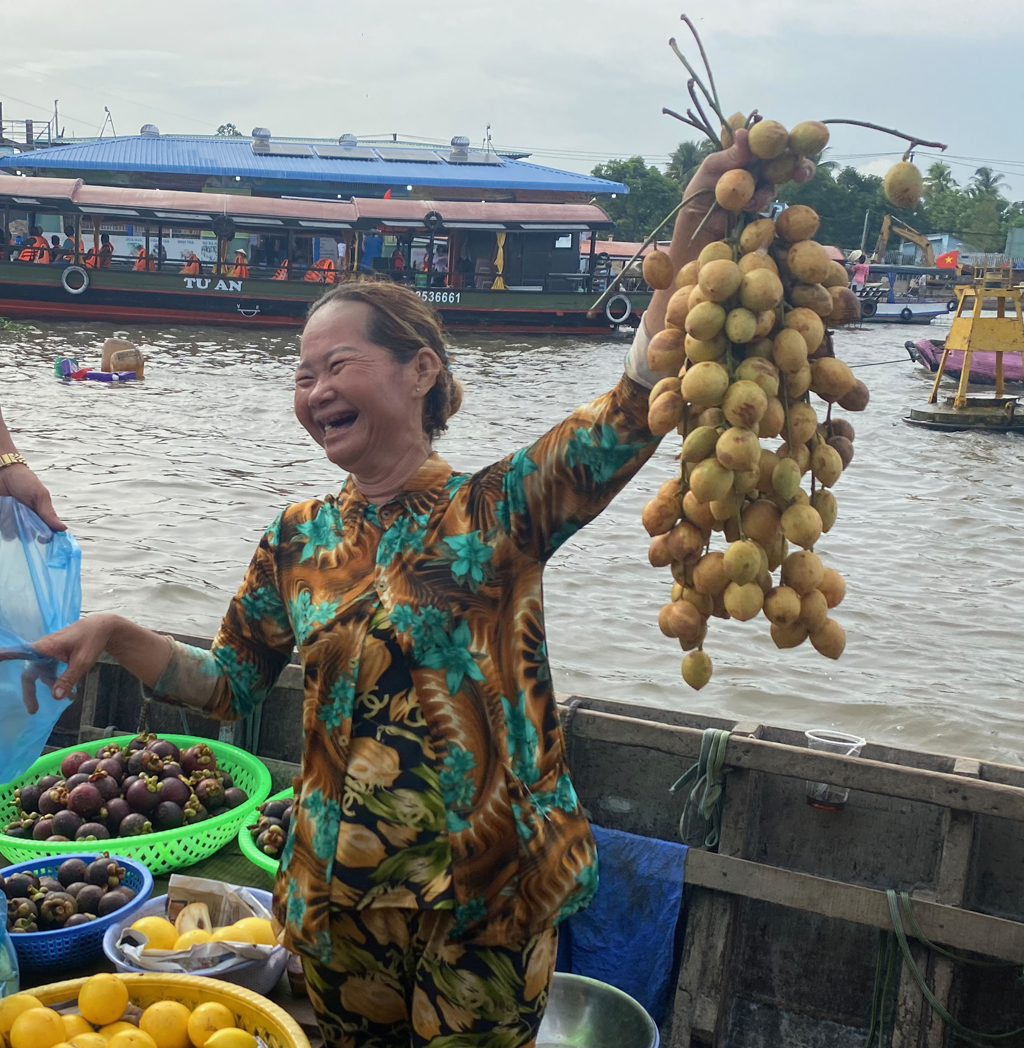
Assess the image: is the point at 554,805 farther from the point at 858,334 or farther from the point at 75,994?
the point at 858,334

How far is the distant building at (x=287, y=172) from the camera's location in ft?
102

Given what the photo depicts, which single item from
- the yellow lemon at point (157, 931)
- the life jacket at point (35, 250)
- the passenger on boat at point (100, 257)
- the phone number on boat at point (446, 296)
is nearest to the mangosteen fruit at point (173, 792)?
the yellow lemon at point (157, 931)

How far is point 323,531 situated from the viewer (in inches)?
66.7

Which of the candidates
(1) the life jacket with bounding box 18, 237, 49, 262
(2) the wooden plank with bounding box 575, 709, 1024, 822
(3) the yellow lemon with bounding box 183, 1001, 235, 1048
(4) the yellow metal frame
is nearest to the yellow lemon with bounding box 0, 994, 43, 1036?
(3) the yellow lemon with bounding box 183, 1001, 235, 1048

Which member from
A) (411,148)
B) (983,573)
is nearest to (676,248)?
(983,573)

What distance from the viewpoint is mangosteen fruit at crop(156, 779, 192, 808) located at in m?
3.00

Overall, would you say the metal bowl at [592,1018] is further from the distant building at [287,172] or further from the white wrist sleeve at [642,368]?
the distant building at [287,172]

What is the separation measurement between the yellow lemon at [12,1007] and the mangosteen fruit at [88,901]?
530 millimetres

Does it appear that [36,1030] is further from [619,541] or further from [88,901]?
[619,541]

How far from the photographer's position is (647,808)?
9.78 feet

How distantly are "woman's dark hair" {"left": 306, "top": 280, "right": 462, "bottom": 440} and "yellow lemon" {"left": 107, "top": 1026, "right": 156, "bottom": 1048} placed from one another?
1.12m

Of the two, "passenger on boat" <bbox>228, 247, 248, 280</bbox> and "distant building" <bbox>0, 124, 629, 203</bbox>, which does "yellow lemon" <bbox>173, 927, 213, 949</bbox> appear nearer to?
"passenger on boat" <bbox>228, 247, 248, 280</bbox>

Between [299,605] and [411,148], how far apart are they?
40.3 meters

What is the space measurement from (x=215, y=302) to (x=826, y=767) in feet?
69.1
